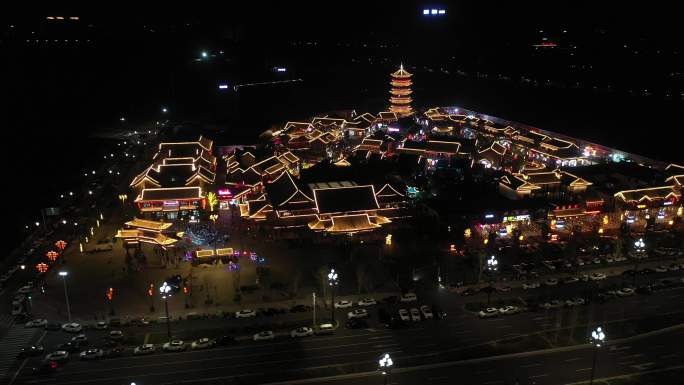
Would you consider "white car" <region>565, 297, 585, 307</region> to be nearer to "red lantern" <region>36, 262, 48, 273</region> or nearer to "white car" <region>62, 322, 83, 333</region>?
"white car" <region>62, 322, 83, 333</region>

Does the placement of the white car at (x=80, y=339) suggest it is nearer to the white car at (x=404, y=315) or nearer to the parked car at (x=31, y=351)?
the parked car at (x=31, y=351)

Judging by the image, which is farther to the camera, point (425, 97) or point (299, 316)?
point (425, 97)

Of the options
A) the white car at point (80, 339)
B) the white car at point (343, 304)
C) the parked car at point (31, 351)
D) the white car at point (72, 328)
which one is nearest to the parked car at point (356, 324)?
the white car at point (343, 304)

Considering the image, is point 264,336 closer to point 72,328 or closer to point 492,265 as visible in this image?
point 72,328

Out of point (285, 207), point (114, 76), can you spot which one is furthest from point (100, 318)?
point (114, 76)

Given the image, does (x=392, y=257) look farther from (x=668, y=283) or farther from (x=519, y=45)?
(x=519, y=45)

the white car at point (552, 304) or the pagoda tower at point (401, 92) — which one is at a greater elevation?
the pagoda tower at point (401, 92)
